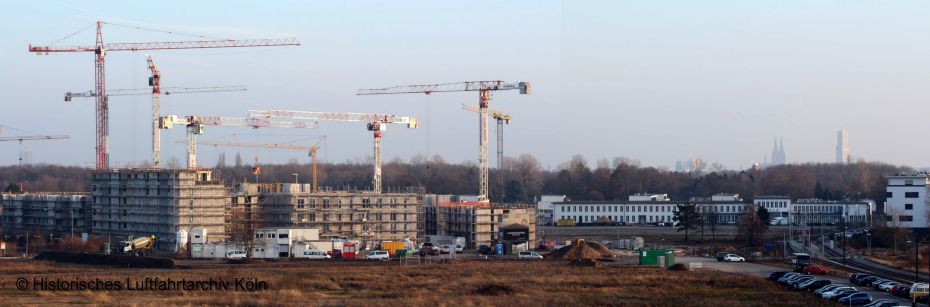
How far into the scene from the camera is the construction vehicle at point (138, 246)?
4181 cm

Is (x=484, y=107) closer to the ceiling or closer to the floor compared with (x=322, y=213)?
closer to the ceiling

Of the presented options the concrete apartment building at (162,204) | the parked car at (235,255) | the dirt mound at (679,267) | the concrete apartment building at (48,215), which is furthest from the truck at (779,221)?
the concrete apartment building at (48,215)

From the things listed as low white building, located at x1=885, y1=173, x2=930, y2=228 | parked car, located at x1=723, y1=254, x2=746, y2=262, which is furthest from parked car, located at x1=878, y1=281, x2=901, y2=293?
low white building, located at x1=885, y1=173, x2=930, y2=228

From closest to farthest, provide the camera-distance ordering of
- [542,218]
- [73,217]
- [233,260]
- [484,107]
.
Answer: [233,260] < [73,217] < [484,107] < [542,218]

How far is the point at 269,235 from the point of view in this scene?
41.2m

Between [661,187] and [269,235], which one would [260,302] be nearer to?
[269,235]

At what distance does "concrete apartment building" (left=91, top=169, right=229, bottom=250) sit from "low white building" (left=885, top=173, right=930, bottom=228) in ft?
97.6

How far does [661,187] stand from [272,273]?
6148 cm

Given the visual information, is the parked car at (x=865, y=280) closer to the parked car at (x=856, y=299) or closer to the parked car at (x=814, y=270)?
the parked car at (x=814, y=270)

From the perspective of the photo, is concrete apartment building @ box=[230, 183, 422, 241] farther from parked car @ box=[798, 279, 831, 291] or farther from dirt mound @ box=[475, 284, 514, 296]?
parked car @ box=[798, 279, 831, 291]

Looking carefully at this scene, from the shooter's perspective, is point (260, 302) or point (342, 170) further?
point (342, 170)

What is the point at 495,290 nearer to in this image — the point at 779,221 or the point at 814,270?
the point at 814,270

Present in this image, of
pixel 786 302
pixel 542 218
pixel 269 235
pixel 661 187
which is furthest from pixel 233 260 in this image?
pixel 661 187

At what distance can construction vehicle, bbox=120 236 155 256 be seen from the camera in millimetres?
41812
